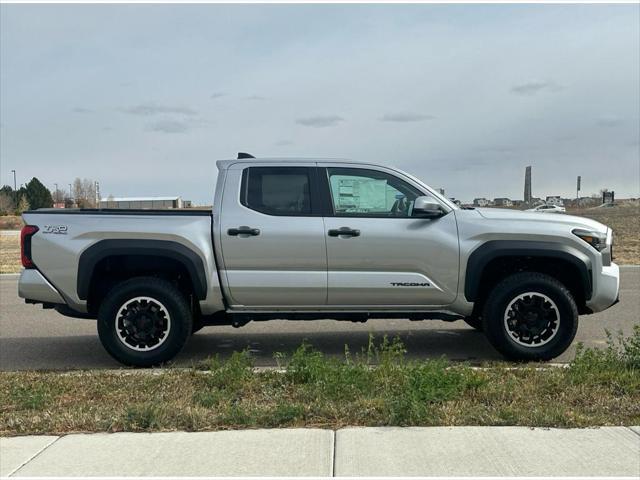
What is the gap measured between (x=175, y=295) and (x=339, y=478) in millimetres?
3201

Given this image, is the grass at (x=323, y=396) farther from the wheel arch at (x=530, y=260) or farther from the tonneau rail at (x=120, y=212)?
the tonneau rail at (x=120, y=212)

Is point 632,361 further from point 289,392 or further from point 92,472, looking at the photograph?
point 92,472

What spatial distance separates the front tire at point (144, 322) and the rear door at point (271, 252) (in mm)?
548

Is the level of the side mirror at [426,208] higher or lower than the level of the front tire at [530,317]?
higher

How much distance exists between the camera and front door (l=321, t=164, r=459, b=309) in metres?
6.31

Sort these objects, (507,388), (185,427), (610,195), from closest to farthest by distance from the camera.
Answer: (185,427) → (507,388) → (610,195)

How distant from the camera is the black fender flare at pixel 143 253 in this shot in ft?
20.5

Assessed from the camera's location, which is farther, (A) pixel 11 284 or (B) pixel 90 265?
(A) pixel 11 284

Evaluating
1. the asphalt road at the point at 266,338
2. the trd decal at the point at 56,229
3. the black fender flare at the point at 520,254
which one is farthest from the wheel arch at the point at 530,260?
the trd decal at the point at 56,229

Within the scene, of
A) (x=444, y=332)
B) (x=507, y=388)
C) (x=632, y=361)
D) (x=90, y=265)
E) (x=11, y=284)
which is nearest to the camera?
(x=507, y=388)

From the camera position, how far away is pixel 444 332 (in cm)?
826

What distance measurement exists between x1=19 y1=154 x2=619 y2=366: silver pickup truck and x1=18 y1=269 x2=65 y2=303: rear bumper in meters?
0.01

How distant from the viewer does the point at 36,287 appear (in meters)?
6.30

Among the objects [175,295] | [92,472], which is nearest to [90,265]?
[175,295]
